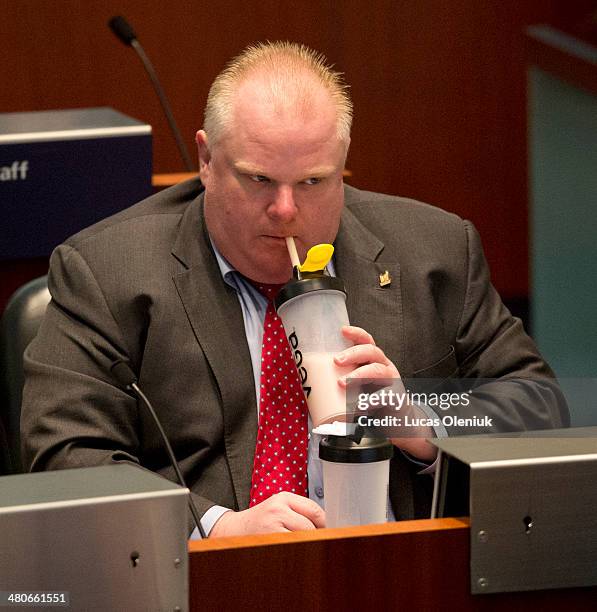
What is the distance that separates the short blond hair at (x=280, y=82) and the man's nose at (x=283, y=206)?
0.48ft

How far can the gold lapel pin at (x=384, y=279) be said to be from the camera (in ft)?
7.25

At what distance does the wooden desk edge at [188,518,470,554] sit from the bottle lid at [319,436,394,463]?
135mm

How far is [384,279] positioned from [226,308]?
11.4 inches

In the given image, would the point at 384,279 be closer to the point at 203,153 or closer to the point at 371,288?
the point at 371,288

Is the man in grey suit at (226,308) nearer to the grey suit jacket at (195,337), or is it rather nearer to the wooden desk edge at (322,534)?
the grey suit jacket at (195,337)

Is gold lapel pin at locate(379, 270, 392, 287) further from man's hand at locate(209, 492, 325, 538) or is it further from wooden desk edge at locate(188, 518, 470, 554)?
wooden desk edge at locate(188, 518, 470, 554)

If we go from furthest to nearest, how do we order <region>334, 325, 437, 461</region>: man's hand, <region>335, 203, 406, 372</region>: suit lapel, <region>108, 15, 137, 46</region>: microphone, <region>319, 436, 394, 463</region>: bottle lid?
1. <region>108, 15, 137, 46</region>: microphone
2. <region>335, 203, 406, 372</region>: suit lapel
3. <region>334, 325, 437, 461</region>: man's hand
4. <region>319, 436, 394, 463</region>: bottle lid

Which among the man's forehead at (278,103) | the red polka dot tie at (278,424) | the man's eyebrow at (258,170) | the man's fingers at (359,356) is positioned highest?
the man's forehead at (278,103)

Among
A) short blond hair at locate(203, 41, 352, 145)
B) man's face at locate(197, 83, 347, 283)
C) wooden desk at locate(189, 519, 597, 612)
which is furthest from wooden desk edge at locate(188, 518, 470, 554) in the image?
short blond hair at locate(203, 41, 352, 145)

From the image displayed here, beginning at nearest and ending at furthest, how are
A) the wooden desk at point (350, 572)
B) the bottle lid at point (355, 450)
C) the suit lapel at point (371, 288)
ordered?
1. the wooden desk at point (350, 572)
2. the bottle lid at point (355, 450)
3. the suit lapel at point (371, 288)

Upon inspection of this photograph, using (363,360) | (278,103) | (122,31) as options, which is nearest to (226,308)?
(278,103)

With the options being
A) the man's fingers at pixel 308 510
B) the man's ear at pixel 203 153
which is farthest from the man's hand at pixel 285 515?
the man's ear at pixel 203 153

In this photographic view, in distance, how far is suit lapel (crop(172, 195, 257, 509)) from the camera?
2.05 metres

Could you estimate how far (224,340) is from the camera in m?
2.10
